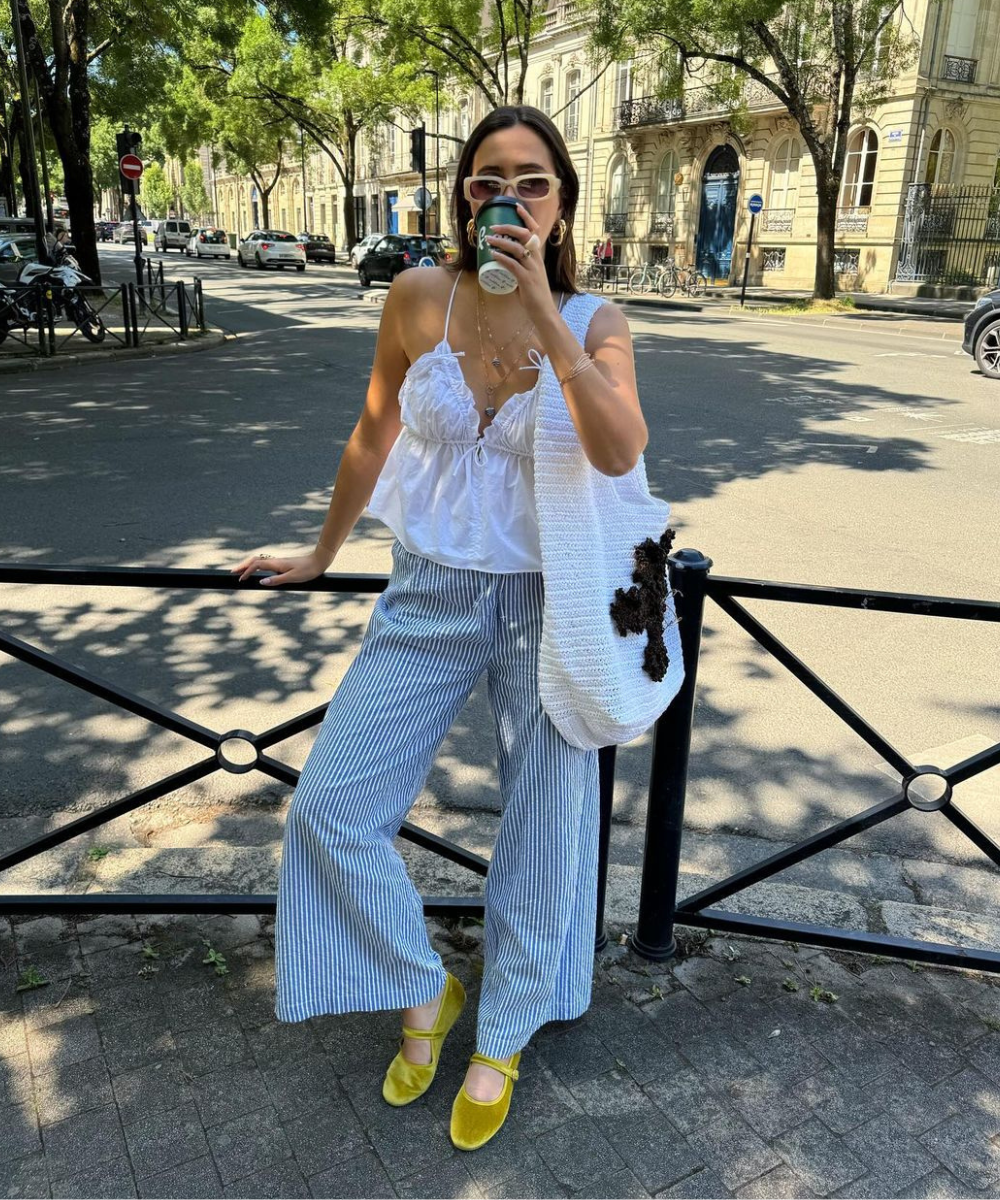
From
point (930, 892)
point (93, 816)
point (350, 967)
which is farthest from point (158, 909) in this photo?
point (930, 892)

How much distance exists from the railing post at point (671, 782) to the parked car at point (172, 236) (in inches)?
2590

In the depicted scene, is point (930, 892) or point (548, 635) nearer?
point (548, 635)

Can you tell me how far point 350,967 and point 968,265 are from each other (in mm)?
31003

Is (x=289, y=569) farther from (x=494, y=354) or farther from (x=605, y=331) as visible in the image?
(x=605, y=331)

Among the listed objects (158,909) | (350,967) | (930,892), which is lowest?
(930,892)

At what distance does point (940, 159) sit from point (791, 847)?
105ft

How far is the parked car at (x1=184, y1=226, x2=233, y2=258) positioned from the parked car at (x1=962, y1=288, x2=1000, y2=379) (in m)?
48.0

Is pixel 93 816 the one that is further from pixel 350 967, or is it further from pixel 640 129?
pixel 640 129

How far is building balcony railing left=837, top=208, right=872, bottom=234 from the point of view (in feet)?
97.1

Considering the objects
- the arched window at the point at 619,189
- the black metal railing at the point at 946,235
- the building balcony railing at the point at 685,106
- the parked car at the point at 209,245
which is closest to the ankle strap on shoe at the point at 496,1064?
the black metal railing at the point at 946,235

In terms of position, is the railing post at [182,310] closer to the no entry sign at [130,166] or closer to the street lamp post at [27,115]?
the no entry sign at [130,166]

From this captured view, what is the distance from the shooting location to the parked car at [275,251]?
4250 cm

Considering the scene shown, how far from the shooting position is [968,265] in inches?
1112

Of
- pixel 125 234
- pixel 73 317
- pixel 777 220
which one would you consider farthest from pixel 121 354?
pixel 125 234
